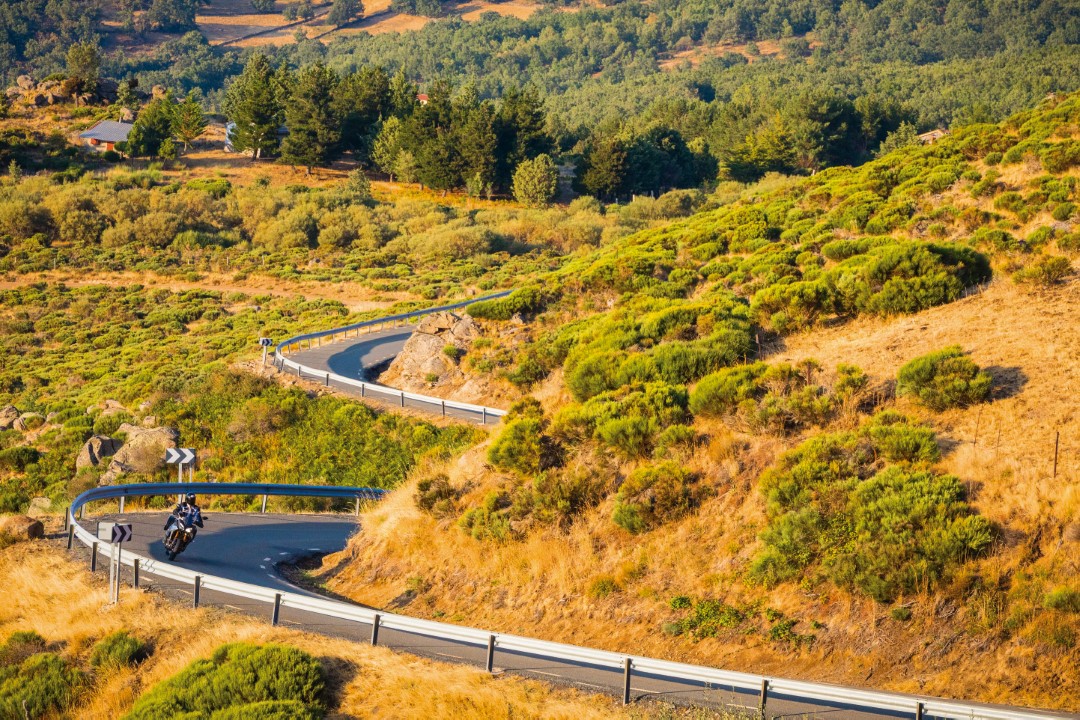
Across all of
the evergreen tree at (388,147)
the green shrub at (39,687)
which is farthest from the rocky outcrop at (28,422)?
the evergreen tree at (388,147)

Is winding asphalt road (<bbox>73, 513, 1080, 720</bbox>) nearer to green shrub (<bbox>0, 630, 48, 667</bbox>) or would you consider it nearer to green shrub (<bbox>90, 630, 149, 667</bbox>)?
green shrub (<bbox>90, 630, 149, 667</bbox>)

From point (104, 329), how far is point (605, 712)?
48.8m

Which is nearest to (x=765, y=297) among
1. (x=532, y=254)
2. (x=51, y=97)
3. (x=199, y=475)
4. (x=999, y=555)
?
(x=999, y=555)

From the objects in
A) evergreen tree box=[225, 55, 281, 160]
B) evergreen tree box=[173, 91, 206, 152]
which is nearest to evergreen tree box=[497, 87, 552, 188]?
evergreen tree box=[225, 55, 281, 160]

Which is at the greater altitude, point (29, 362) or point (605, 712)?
point (605, 712)

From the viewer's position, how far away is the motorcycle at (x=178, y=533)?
1708 cm

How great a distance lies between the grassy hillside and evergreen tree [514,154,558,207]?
195 feet

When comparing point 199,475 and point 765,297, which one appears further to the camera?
point 199,475

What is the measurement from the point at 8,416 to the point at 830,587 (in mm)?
32855

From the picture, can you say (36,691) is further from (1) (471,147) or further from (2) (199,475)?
(1) (471,147)

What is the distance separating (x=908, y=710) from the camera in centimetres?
971

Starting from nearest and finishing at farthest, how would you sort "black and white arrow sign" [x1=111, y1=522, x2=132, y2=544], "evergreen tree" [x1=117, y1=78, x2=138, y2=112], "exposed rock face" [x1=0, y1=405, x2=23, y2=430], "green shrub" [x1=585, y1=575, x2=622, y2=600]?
1. "green shrub" [x1=585, y1=575, x2=622, y2=600]
2. "black and white arrow sign" [x1=111, y1=522, x2=132, y2=544]
3. "exposed rock face" [x1=0, y1=405, x2=23, y2=430]
4. "evergreen tree" [x1=117, y1=78, x2=138, y2=112]

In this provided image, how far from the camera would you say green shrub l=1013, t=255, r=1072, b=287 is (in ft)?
65.2

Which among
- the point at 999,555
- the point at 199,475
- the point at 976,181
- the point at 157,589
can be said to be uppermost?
the point at 976,181
